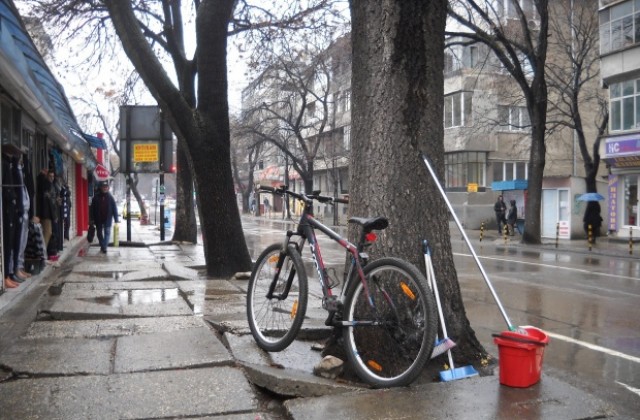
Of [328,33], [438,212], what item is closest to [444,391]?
[438,212]

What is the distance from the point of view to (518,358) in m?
3.88

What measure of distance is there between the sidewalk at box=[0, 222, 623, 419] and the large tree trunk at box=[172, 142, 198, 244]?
1258 cm

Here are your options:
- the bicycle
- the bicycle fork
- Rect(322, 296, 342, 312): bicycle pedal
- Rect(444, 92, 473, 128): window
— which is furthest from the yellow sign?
Rect(444, 92, 473, 128): window

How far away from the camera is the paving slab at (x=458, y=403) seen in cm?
351

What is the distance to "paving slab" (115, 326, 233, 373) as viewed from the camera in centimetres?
463

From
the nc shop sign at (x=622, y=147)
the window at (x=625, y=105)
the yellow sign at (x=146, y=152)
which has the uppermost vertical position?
the window at (x=625, y=105)

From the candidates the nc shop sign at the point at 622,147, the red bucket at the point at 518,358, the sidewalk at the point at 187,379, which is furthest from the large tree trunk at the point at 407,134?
the nc shop sign at the point at 622,147

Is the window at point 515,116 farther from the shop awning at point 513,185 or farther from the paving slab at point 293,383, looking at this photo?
the paving slab at point 293,383

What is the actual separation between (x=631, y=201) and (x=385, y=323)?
24511 millimetres

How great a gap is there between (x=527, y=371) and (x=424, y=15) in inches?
106

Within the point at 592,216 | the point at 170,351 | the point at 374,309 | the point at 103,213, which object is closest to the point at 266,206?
the point at 592,216

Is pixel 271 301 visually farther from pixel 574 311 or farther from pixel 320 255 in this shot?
pixel 574 311

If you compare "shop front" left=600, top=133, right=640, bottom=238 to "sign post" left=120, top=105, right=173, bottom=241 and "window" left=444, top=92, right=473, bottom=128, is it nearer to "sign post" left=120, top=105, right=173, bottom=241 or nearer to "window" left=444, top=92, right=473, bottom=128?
"window" left=444, top=92, right=473, bottom=128

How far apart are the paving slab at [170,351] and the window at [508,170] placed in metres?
34.8
